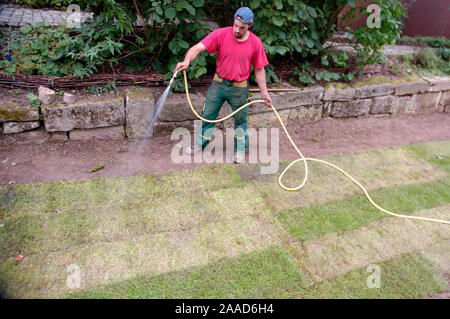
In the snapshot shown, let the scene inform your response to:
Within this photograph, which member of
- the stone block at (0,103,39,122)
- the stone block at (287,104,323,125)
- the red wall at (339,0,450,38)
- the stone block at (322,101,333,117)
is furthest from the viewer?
the red wall at (339,0,450,38)

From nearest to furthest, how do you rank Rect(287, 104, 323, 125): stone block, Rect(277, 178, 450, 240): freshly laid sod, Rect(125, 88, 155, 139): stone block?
Rect(277, 178, 450, 240): freshly laid sod, Rect(125, 88, 155, 139): stone block, Rect(287, 104, 323, 125): stone block

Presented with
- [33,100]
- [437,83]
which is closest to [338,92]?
[437,83]

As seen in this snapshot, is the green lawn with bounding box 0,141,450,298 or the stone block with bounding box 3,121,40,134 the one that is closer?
the green lawn with bounding box 0,141,450,298

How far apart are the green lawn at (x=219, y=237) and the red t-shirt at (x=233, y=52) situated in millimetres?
1200

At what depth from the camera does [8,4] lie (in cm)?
588

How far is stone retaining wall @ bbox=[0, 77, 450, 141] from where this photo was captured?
4.21m

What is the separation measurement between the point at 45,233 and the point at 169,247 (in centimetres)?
112

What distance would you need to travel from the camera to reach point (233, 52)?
3812mm

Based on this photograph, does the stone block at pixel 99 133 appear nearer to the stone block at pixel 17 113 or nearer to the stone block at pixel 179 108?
the stone block at pixel 17 113

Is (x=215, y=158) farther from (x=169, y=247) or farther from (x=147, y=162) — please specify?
(x=169, y=247)

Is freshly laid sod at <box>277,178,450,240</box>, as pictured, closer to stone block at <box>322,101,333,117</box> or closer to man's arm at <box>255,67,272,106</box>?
man's arm at <box>255,67,272,106</box>

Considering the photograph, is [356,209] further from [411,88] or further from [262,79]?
[411,88]

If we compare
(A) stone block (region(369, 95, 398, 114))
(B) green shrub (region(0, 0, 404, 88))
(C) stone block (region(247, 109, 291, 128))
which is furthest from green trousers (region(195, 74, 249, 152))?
(A) stone block (region(369, 95, 398, 114))

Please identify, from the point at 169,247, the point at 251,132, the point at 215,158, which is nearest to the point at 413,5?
the point at 251,132
